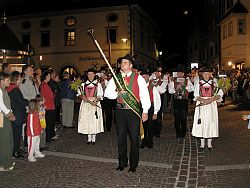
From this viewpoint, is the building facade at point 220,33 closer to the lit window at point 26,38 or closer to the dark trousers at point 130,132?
the dark trousers at point 130,132

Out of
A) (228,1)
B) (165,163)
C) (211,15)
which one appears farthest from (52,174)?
(211,15)

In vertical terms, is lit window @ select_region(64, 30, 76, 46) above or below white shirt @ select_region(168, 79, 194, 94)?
above

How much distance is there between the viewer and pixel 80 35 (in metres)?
36.5

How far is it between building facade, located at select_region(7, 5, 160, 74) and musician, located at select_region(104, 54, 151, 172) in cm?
2644

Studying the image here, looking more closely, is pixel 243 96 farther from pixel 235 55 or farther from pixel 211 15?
pixel 211 15

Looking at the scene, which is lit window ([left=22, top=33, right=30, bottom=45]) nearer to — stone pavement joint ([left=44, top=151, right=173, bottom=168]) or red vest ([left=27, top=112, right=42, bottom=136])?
stone pavement joint ([left=44, top=151, right=173, bottom=168])

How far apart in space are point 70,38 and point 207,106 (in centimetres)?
3014

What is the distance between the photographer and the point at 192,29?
61.7 meters

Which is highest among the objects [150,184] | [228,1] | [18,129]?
[228,1]

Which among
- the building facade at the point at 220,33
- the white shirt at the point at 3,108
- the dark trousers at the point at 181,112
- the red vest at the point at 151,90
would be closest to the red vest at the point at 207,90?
the red vest at the point at 151,90

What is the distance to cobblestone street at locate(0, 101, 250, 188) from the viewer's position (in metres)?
6.25

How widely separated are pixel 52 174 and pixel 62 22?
32242 millimetres

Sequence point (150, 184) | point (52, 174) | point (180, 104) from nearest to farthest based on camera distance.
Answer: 1. point (150, 184)
2. point (52, 174)
3. point (180, 104)

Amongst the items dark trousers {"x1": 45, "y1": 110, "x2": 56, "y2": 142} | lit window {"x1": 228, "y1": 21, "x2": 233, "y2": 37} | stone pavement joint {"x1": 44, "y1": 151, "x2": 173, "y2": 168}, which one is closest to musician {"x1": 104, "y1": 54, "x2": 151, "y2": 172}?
stone pavement joint {"x1": 44, "y1": 151, "x2": 173, "y2": 168}
